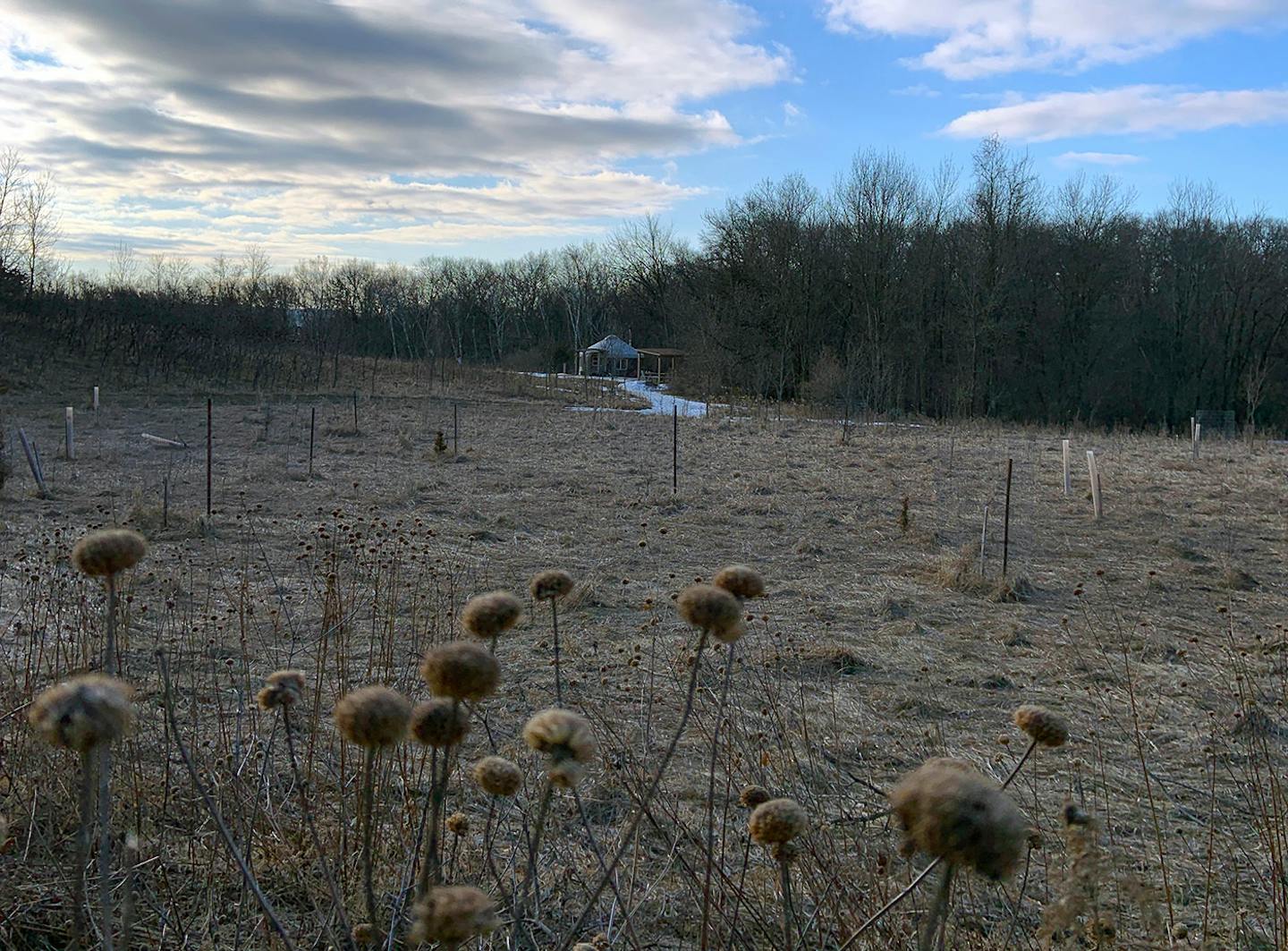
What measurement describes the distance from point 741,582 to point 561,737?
1.54 feet

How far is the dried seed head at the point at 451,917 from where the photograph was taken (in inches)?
35.1

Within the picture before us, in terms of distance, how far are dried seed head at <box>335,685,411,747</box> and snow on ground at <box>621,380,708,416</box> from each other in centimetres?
2358

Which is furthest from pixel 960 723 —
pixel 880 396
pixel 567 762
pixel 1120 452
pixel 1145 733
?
pixel 880 396

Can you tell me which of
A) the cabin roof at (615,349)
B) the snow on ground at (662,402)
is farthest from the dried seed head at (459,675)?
the cabin roof at (615,349)

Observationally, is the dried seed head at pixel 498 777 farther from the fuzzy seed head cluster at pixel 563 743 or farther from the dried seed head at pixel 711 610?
the dried seed head at pixel 711 610

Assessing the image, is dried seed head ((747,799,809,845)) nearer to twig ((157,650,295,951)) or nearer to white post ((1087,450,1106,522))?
twig ((157,650,295,951))

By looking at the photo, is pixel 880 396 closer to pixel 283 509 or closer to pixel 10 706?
pixel 283 509

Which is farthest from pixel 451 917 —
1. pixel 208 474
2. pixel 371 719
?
pixel 208 474

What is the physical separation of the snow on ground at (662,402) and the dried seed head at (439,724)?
23519 mm

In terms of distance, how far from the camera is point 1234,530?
11648 mm

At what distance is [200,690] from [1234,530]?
11.3 metres

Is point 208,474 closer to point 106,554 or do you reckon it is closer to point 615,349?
point 106,554

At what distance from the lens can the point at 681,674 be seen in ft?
17.8

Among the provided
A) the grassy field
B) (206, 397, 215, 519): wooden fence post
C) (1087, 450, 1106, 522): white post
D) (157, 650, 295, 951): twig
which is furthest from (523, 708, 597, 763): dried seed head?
(1087, 450, 1106, 522): white post
